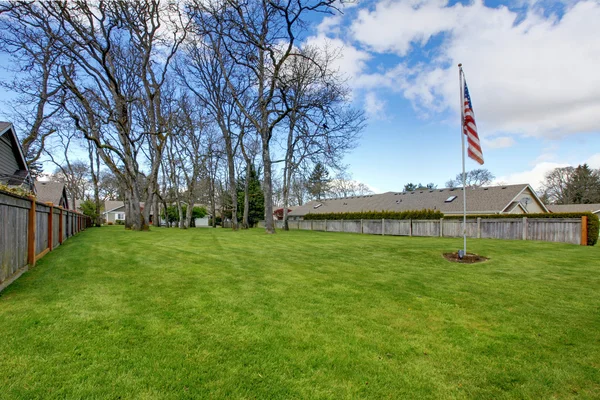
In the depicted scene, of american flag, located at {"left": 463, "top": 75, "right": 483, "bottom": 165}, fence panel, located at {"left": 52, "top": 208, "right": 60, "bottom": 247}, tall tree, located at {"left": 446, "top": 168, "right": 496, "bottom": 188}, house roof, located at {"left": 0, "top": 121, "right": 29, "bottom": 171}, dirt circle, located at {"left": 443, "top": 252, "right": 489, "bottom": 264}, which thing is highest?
tall tree, located at {"left": 446, "top": 168, "right": 496, "bottom": 188}

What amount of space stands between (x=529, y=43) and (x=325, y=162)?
9836 millimetres

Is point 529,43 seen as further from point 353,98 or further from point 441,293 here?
point 441,293

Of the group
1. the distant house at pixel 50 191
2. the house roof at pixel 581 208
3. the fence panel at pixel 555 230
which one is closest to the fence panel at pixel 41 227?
the distant house at pixel 50 191

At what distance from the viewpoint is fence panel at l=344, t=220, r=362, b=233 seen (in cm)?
2330

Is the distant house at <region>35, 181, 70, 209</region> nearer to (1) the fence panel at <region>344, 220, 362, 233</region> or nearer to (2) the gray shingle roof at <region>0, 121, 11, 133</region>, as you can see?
(2) the gray shingle roof at <region>0, 121, 11, 133</region>

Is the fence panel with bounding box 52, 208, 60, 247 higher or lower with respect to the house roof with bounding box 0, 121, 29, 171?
lower

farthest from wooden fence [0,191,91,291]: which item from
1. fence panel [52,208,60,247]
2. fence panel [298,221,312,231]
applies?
fence panel [298,221,312,231]

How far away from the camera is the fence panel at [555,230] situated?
1343cm

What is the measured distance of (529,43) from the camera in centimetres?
1057

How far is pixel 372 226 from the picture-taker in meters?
22.2

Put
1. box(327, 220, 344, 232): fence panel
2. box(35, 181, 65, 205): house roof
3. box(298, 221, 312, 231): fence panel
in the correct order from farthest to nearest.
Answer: box(298, 221, 312, 231): fence panel, box(327, 220, 344, 232): fence panel, box(35, 181, 65, 205): house roof

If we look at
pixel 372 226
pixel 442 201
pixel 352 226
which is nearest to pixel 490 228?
pixel 372 226

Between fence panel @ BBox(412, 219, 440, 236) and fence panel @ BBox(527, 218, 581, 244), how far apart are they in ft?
15.4

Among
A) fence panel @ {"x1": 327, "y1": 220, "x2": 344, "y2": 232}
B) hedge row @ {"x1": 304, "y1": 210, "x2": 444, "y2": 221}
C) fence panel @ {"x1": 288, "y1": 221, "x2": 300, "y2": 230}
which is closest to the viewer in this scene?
hedge row @ {"x1": 304, "y1": 210, "x2": 444, "y2": 221}
